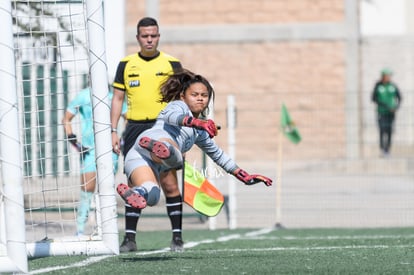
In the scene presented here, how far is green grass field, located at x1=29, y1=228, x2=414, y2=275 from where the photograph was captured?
8.63 meters

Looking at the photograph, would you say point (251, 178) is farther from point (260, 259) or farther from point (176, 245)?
point (176, 245)

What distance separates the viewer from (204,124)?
353 inches

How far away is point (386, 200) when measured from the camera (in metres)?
18.8

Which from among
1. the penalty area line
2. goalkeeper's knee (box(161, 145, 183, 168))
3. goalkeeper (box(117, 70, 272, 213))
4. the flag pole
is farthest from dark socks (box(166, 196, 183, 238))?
the flag pole

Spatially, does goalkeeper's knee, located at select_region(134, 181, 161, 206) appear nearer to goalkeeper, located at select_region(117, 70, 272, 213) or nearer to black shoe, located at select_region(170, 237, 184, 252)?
goalkeeper, located at select_region(117, 70, 272, 213)

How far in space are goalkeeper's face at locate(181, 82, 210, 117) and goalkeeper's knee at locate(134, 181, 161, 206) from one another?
716 millimetres

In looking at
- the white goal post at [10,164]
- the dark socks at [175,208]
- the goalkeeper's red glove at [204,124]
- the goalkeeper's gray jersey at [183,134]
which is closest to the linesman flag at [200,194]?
the dark socks at [175,208]

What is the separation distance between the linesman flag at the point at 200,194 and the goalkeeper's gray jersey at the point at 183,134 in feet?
5.96

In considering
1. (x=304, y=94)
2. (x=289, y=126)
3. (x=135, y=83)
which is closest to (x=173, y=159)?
(x=135, y=83)

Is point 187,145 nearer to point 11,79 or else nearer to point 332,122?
point 11,79

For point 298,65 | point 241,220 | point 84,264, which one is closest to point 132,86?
point 84,264

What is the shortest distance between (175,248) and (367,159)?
8071 millimetres

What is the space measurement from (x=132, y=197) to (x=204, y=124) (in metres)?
0.71

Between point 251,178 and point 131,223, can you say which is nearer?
point 251,178
